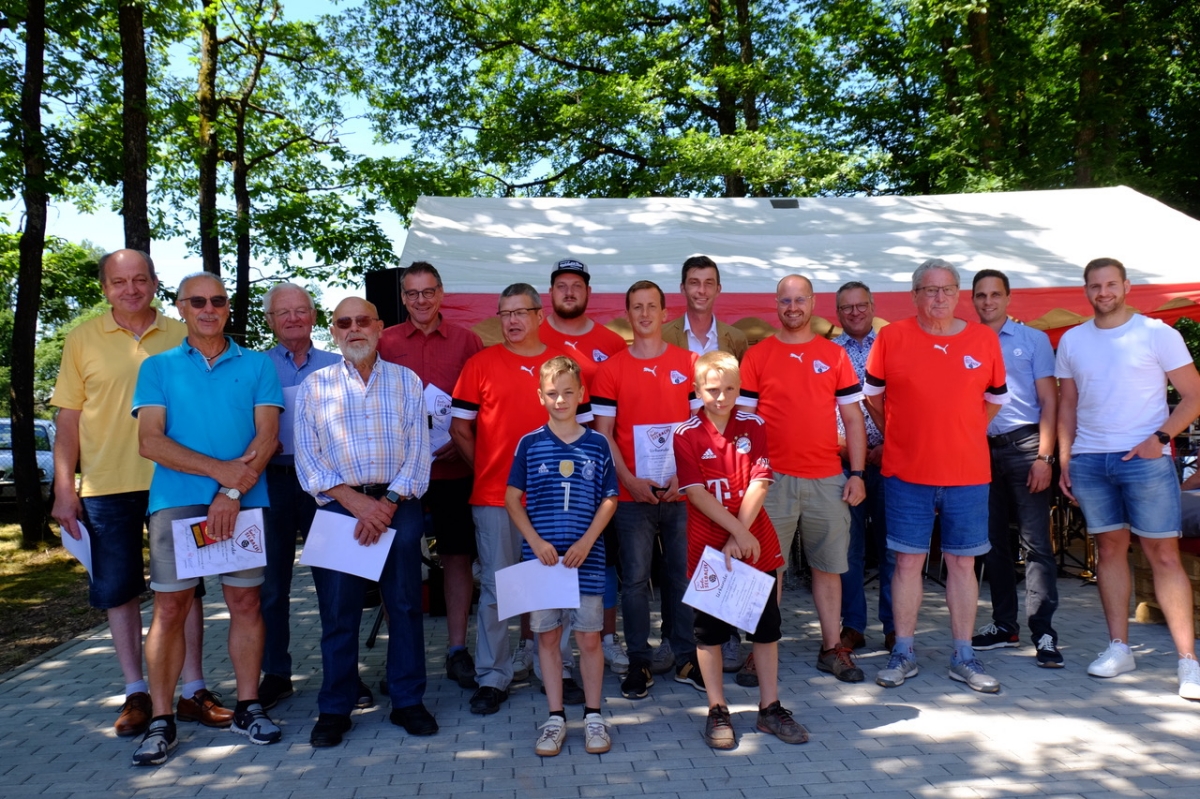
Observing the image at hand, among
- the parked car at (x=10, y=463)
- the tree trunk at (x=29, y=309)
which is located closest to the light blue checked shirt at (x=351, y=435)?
the tree trunk at (x=29, y=309)

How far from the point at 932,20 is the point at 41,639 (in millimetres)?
13303

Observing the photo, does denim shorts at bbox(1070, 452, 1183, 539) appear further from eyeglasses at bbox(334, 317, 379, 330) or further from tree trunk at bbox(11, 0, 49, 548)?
tree trunk at bbox(11, 0, 49, 548)

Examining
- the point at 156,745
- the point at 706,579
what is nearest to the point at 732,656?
the point at 706,579

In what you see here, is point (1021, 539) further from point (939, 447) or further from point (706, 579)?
point (706, 579)

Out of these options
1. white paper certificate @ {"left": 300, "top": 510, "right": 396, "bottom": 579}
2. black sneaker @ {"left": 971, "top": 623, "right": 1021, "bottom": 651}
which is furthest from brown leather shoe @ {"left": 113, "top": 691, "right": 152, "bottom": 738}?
black sneaker @ {"left": 971, "top": 623, "right": 1021, "bottom": 651}

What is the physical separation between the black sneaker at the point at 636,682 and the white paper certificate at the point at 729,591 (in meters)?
0.82

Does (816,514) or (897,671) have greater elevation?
(816,514)

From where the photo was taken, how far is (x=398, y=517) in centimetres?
395

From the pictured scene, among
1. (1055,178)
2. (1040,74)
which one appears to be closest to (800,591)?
(1055,178)

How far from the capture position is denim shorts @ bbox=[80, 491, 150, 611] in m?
3.94

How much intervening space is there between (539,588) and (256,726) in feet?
4.37

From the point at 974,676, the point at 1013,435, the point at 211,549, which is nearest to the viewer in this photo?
the point at 211,549

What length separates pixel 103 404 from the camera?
4.02 meters

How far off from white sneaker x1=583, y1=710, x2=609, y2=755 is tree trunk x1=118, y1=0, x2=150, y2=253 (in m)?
6.73
